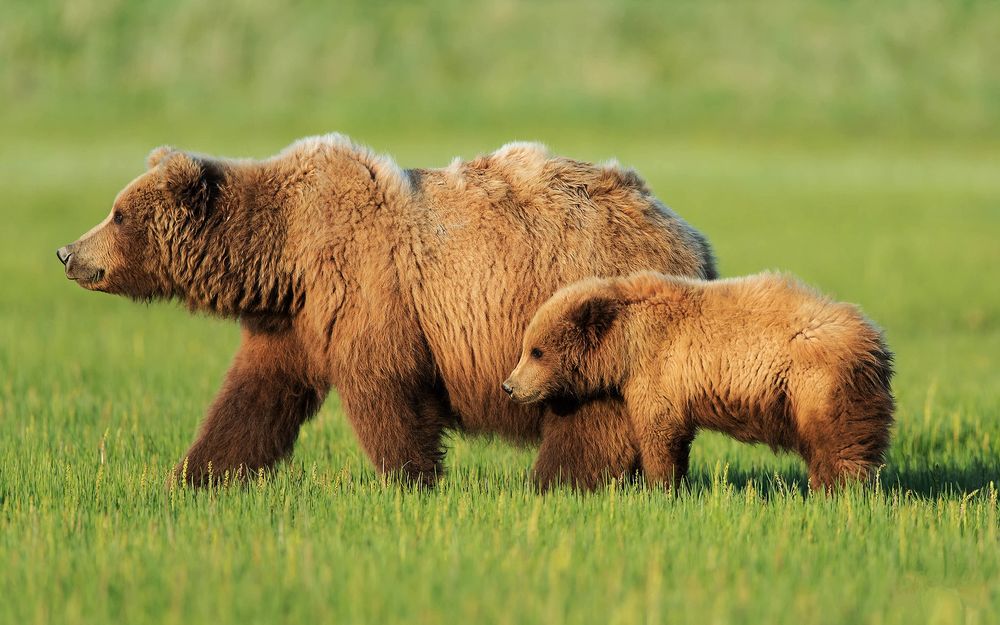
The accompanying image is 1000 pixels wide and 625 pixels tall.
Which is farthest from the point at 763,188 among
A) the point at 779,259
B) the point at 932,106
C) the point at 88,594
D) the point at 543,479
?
the point at 88,594

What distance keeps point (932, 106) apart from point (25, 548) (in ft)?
208

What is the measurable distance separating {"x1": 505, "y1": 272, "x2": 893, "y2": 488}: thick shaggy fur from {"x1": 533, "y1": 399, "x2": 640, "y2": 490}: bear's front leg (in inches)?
5.3

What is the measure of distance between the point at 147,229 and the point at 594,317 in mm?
2592

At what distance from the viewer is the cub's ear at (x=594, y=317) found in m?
7.30

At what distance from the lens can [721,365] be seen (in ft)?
23.1

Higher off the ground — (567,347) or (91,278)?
(91,278)

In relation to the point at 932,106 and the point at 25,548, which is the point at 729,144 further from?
the point at 25,548

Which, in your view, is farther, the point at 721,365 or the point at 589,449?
the point at 589,449

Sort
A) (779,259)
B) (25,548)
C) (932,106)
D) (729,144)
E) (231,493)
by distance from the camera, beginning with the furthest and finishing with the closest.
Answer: (932,106) → (729,144) → (779,259) → (231,493) → (25,548)

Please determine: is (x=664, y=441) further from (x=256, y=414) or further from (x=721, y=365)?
(x=256, y=414)

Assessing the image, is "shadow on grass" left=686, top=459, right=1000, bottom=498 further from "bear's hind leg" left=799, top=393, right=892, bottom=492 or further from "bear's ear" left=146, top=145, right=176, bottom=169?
"bear's ear" left=146, top=145, right=176, bottom=169

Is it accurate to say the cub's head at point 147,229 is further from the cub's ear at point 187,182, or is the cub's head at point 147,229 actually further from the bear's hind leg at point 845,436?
the bear's hind leg at point 845,436

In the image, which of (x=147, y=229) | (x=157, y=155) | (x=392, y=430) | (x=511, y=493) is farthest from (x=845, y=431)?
(x=157, y=155)

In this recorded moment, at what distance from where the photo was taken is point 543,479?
748cm
